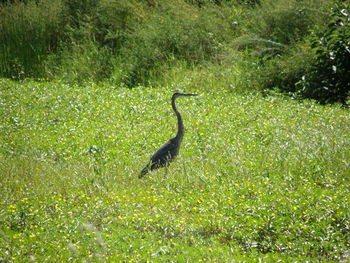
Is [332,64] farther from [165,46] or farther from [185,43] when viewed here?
[165,46]

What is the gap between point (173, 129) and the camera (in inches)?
421

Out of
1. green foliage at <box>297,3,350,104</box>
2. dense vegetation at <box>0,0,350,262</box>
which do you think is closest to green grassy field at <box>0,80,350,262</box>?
dense vegetation at <box>0,0,350,262</box>

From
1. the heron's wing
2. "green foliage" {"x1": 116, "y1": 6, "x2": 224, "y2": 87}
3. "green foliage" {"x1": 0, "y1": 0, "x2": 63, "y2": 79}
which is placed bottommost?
"green foliage" {"x1": 0, "y1": 0, "x2": 63, "y2": 79}

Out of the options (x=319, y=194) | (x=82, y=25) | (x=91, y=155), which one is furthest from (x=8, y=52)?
(x=319, y=194)

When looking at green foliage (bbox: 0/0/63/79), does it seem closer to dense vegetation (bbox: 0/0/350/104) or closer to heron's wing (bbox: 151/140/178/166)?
dense vegetation (bbox: 0/0/350/104)

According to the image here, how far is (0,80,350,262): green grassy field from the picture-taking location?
5.54 meters

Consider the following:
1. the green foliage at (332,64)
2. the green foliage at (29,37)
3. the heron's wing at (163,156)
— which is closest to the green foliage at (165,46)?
the green foliage at (29,37)

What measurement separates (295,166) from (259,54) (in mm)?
7391

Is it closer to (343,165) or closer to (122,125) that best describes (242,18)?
(122,125)

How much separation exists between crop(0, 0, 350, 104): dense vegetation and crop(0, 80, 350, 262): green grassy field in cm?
131

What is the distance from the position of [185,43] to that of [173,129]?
603cm

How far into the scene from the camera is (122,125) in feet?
36.6

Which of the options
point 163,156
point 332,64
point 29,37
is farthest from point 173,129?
point 29,37

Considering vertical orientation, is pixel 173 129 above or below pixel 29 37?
above
